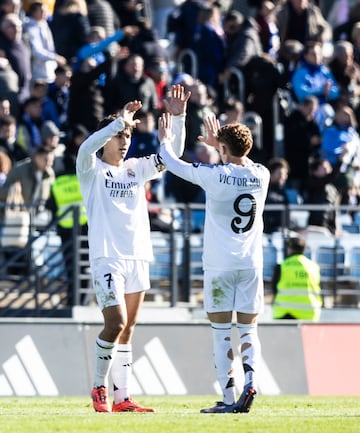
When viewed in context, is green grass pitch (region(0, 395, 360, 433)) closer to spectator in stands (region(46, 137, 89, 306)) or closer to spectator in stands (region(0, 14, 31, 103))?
spectator in stands (region(46, 137, 89, 306))

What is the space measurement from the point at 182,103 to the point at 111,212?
105 cm

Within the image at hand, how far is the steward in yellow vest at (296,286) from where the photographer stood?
17234 mm

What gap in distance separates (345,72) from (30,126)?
545cm

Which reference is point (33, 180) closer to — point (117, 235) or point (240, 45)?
point (240, 45)

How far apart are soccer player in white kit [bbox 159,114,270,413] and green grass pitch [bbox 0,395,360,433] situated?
0.42 m

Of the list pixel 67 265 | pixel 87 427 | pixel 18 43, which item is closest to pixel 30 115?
pixel 18 43

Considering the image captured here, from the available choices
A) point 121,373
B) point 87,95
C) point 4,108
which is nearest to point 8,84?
point 4,108

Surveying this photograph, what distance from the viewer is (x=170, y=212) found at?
1858 cm

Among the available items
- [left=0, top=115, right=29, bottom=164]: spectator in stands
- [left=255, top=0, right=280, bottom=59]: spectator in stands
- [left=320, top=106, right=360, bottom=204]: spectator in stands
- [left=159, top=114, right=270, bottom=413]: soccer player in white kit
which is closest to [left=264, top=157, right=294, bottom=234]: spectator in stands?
[left=320, top=106, right=360, bottom=204]: spectator in stands

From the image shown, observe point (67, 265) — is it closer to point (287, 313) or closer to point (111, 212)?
point (287, 313)

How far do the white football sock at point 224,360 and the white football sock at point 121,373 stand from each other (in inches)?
30.4

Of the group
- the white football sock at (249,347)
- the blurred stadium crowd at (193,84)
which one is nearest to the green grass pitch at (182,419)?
the white football sock at (249,347)

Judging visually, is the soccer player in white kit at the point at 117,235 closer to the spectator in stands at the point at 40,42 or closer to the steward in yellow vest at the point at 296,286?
the steward in yellow vest at the point at 296,286

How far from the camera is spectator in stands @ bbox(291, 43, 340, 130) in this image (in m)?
21.6
